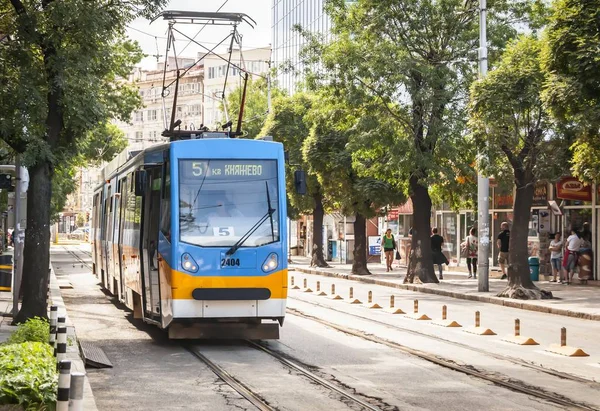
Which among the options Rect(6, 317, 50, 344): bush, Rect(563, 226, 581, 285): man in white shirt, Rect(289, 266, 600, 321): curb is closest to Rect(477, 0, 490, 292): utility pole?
Rect(289, 266, 600, 321): curb

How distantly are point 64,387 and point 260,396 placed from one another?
440 centimetres

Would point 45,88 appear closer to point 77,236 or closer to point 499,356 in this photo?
point 499,356

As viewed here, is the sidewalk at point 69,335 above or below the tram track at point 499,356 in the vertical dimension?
above

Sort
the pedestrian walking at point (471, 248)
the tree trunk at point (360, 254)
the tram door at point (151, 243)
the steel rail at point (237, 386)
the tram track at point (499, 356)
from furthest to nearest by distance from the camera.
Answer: the tree trunk at point (360, 254) < the pedestrian walking at point (471, 248) < the tram door at point (151, 243) < the tram track at point (499, 356) < the steel rail at point (237, 386)

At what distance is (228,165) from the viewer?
1639cm

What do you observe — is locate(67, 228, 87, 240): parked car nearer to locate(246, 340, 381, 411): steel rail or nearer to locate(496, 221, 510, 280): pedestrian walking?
locate(496, 221, 510, 280): pedestrian walking

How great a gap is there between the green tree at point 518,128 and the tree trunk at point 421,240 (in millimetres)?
7528

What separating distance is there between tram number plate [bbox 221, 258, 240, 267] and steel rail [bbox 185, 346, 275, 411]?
1392mm

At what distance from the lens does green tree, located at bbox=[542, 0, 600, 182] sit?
19297mm

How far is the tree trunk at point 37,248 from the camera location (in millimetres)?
17906

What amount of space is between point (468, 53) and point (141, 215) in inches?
746

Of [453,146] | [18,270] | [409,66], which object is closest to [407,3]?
[409,66]

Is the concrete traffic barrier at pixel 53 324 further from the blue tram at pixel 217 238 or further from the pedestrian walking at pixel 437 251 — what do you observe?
the pedestrian walking at pixel 437 251

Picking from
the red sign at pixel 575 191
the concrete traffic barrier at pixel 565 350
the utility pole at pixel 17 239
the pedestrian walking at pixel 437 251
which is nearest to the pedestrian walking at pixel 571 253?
the red sign at pixel 575 191
